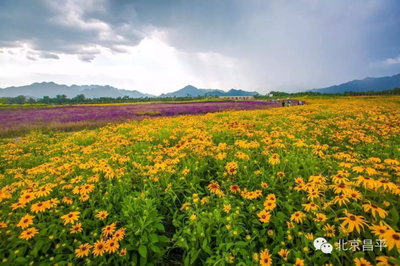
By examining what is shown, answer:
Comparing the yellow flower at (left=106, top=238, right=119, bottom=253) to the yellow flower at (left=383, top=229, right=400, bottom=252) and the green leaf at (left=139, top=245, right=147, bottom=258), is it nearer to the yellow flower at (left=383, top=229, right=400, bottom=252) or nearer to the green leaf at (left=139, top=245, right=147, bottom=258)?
the green leaf at (left=139, top=245, right=147, bottom=258)

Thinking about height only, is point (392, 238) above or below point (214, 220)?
above

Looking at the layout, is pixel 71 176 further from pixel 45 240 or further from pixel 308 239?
pixel 308 239

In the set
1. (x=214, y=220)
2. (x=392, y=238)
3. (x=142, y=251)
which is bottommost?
(x=142, y=251)

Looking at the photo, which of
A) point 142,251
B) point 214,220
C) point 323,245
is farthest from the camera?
point 214,220

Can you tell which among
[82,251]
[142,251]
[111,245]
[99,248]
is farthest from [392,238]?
[82,251]

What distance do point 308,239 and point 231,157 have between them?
2.22m

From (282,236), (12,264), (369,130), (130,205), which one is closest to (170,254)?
(130,205)

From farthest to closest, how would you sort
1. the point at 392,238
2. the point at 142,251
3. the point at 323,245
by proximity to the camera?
the point at 142,251 < the point at 323,245 < the point at 392,238

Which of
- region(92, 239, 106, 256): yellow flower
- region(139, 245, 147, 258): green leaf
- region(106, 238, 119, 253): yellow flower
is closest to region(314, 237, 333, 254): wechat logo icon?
region(139, 245, 147, 258): green leaf

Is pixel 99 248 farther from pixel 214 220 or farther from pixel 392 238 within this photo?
pixel 392 238

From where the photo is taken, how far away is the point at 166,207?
10.3 ft

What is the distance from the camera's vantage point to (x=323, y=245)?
192 cm

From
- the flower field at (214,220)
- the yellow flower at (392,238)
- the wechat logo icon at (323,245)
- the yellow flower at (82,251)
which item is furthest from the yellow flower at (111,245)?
the yellow flower at (392,238)

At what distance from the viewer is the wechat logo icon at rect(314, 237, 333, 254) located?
186cm
